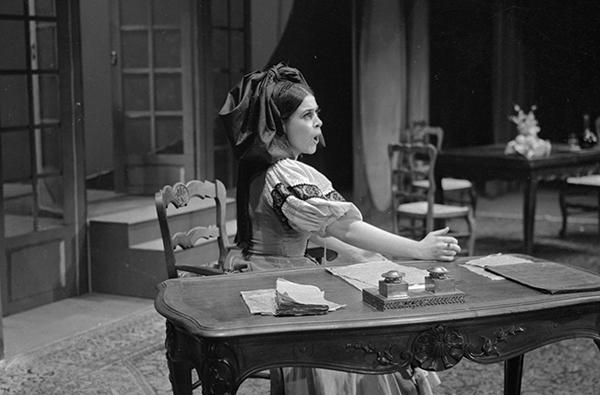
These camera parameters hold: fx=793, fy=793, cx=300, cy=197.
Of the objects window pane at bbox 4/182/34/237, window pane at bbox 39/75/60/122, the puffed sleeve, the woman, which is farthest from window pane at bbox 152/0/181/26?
the puffed sleeve

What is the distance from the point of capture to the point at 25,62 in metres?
4.41

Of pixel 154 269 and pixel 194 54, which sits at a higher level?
pixel 194 54

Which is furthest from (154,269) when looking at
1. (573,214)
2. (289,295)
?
(573,214)

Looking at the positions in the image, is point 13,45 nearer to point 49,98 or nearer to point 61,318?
point 49,98

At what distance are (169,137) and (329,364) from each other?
3737mm

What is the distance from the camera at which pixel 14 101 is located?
173 inches

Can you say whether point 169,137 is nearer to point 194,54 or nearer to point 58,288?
point 194,54

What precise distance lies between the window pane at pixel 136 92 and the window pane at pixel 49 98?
78 centimetres

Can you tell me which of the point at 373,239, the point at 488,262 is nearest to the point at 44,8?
the point at 373,239

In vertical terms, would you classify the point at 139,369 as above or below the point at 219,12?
below

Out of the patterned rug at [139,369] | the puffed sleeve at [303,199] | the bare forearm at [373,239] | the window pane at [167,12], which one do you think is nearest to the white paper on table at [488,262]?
the bare forearm at [373,239]

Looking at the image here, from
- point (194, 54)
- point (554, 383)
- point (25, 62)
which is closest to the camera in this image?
point (554, 383)

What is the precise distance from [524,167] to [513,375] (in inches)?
116

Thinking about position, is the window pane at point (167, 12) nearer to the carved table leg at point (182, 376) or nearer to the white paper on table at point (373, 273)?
the white paper on table at point (373, 273)
